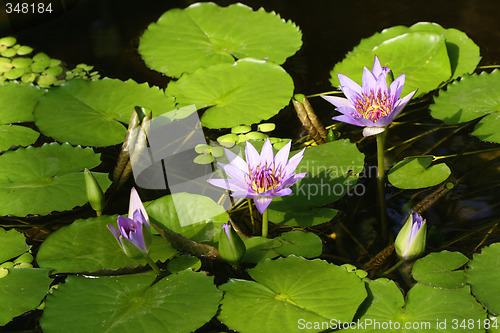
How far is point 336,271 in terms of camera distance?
2.01m

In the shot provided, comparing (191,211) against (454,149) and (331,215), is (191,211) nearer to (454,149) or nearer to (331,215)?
(331,215)

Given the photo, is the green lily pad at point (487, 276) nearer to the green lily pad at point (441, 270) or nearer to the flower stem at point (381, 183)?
the green lily pad at point (441, 270)

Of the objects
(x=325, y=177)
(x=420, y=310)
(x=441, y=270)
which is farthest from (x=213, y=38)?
(x=420, y=310)

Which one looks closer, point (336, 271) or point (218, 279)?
point (336, 271)

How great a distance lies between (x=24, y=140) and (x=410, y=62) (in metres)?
2.09

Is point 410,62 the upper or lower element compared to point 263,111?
upper

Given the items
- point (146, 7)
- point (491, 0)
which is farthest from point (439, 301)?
point (146, 7)

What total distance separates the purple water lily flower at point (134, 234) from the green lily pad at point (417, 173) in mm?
1133

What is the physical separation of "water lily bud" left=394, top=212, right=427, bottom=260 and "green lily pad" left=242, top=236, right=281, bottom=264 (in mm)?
469

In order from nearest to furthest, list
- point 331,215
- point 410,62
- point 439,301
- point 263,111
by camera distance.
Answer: point 439,301, point 331,215, point 263,111, point 410,62

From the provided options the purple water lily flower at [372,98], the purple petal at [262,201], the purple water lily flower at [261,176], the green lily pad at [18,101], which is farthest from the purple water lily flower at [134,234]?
the green lily pad at [18,101]

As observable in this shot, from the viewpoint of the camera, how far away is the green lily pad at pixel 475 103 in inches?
105

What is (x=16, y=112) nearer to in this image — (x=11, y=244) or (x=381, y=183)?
(x=11, y=244)

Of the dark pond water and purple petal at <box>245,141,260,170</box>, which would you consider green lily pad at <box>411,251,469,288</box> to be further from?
purple petal at <box>245,141,260,170</box>
